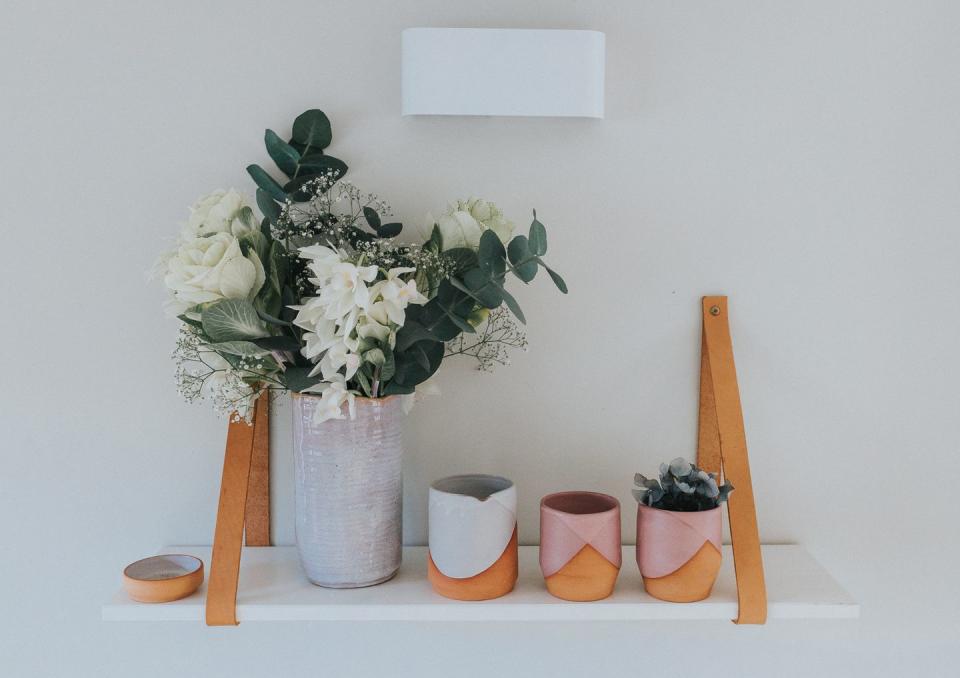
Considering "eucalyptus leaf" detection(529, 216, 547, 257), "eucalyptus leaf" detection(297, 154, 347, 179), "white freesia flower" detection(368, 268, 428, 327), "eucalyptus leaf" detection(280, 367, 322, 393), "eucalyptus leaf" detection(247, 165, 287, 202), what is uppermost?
"eucalyptus leaf" detection(297, 154, 347, 179)

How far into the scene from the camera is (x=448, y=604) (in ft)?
2.34

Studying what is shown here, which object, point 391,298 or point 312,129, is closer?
point 391,298

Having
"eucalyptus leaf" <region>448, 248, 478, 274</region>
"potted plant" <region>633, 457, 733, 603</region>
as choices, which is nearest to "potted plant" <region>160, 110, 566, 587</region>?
"eucalyptus leaf" <region>448, 248, 478, 274</region>

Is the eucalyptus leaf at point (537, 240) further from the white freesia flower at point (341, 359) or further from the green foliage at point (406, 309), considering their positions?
the white freesia flower at point (341, 359)

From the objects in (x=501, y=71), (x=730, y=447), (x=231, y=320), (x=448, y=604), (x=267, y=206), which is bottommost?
(x=448, y=604)

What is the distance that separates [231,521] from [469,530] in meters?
0.21

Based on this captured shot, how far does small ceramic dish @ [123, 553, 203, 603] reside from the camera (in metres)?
0.71

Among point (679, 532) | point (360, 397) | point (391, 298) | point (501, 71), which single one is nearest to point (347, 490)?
point (360, 397)

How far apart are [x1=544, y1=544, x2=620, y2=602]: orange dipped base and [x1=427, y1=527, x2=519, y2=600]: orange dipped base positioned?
39 mm

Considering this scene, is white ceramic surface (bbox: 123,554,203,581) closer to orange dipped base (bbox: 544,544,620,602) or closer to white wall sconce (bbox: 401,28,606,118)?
orange dipped base (bbox: 544,544,620,602)

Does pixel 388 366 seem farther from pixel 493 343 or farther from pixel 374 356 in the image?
pixel 493 343

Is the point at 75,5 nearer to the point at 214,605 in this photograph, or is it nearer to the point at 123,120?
the point at 123,120

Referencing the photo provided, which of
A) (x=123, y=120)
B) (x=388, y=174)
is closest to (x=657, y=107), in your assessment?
(x=388, y=174)

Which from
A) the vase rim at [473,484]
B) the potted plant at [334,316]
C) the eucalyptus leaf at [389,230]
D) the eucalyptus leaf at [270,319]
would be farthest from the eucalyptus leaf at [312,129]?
the vase rim at [473,484]
